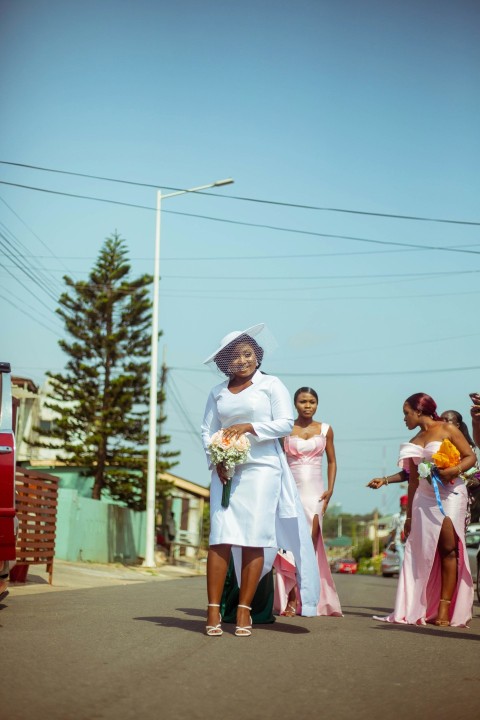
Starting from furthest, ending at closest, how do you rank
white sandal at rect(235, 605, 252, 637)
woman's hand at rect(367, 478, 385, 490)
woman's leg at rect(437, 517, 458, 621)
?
woman's hand at rect(367, 478, 385, 490) → woman's leg at rect(437, 517, 458, 621) → white sandal at rect(235, 605, 252, 637)

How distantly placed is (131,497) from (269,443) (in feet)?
105

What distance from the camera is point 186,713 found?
4.15 m

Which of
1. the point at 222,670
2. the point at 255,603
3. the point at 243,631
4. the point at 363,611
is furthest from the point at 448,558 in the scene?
the point at 222,670

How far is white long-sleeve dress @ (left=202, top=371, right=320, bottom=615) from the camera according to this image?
23.9 ft

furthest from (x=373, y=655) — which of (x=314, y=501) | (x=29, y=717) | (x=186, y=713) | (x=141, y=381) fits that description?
(x=141, y=381)

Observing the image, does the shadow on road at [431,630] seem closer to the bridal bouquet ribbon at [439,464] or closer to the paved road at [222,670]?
the paved road at [222,670]

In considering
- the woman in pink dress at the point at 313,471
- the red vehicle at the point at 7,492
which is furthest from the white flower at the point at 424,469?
the red vehicle at the point at 7,492

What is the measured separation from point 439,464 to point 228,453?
287cm

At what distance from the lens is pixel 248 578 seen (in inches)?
285

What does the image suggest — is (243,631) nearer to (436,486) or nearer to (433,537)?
(433,537)

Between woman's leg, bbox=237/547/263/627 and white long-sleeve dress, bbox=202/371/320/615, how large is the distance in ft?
0.42

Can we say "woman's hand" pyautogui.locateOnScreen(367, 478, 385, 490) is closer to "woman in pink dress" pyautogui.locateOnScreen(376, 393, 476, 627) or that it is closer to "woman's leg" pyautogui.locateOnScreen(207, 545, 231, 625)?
"woman in pink dress" pyautogui.locateOnScreen(376, 393, 476, 627)

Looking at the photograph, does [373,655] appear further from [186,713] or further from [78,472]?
[78,472]

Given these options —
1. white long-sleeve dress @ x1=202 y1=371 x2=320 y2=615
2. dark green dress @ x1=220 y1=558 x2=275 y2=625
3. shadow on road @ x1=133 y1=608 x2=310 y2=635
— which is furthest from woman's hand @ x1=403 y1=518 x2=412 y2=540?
white long-sleeve dress @ x1=202 y1=371 x2=320 y2=615
